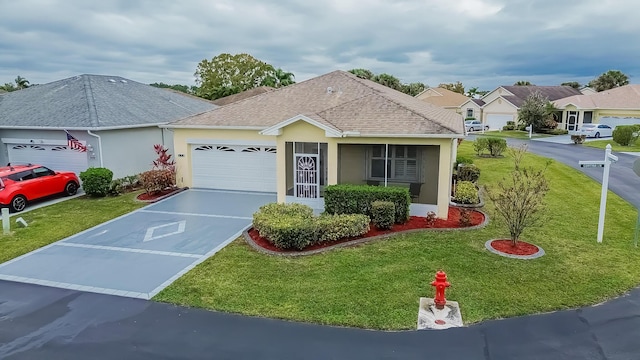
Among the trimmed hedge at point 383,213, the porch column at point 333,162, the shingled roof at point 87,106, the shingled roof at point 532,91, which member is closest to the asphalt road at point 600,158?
the trimmed hedge at point 383,213

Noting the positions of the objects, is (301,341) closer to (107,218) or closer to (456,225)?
(456,225)

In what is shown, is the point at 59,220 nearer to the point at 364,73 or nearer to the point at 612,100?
the point at 364,73

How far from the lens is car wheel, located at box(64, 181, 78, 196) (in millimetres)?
18438

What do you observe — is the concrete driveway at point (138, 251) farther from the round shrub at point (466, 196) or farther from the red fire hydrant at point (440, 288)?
the round shrub at point (466, 196)

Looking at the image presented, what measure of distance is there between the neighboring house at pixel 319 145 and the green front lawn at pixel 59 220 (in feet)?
12.5

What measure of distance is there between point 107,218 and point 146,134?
7.57m

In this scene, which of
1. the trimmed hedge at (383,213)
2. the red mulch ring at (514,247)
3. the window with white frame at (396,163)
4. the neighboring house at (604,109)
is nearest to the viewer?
the red mulch ring at (514,247)

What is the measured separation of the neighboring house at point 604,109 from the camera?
4366 cm

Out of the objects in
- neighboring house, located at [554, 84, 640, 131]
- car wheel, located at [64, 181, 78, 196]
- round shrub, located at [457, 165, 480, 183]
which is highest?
neighboring house, located at [554, 84, 640, 131]

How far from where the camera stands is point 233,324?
25.6 feet

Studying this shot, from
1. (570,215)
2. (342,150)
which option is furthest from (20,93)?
(570,215)

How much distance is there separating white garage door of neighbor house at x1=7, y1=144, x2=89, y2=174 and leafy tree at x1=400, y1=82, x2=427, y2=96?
1911 inches

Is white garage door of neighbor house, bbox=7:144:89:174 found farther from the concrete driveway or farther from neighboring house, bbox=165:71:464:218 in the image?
the concrete driveway

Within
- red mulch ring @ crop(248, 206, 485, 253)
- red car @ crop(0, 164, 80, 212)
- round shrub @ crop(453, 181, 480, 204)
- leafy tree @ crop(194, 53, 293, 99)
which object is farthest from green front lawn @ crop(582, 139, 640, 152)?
leafy tree @ crop(194, 53, 293, 99)
